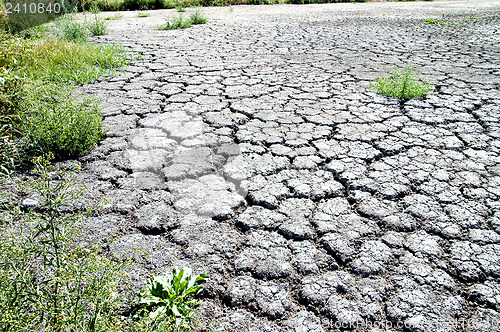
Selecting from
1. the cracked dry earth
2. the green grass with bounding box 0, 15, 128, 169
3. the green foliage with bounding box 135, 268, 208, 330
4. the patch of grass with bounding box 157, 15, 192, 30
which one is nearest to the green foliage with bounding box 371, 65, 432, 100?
the cracked dry earth

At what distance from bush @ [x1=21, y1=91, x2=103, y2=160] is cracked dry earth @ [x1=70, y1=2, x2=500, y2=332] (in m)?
0.16

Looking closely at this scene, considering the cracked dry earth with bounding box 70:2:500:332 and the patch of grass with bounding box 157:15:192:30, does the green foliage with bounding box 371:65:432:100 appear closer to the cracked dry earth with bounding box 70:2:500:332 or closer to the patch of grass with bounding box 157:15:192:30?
the cracked dry earth with bounding box 70:2:500:332

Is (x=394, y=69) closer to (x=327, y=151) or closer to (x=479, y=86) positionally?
(x=479, y=86)

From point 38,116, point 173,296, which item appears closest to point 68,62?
point 38,116

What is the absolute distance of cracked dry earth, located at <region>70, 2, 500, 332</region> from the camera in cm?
171

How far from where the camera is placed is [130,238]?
6.81 ft

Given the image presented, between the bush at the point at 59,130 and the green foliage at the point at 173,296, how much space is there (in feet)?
5.48

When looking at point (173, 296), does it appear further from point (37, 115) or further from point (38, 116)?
point (37, 115)

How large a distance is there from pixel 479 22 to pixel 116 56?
928cm

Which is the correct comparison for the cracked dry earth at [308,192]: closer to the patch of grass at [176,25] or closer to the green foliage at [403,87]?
the green foliage at [403,87]

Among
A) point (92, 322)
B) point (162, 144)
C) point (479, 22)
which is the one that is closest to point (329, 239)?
point (92, 322)

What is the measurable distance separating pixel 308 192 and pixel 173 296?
1.24 meters

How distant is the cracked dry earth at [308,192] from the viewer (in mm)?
1712

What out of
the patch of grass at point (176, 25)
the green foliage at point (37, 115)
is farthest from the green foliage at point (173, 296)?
the patch of grass at point (176, 25)
